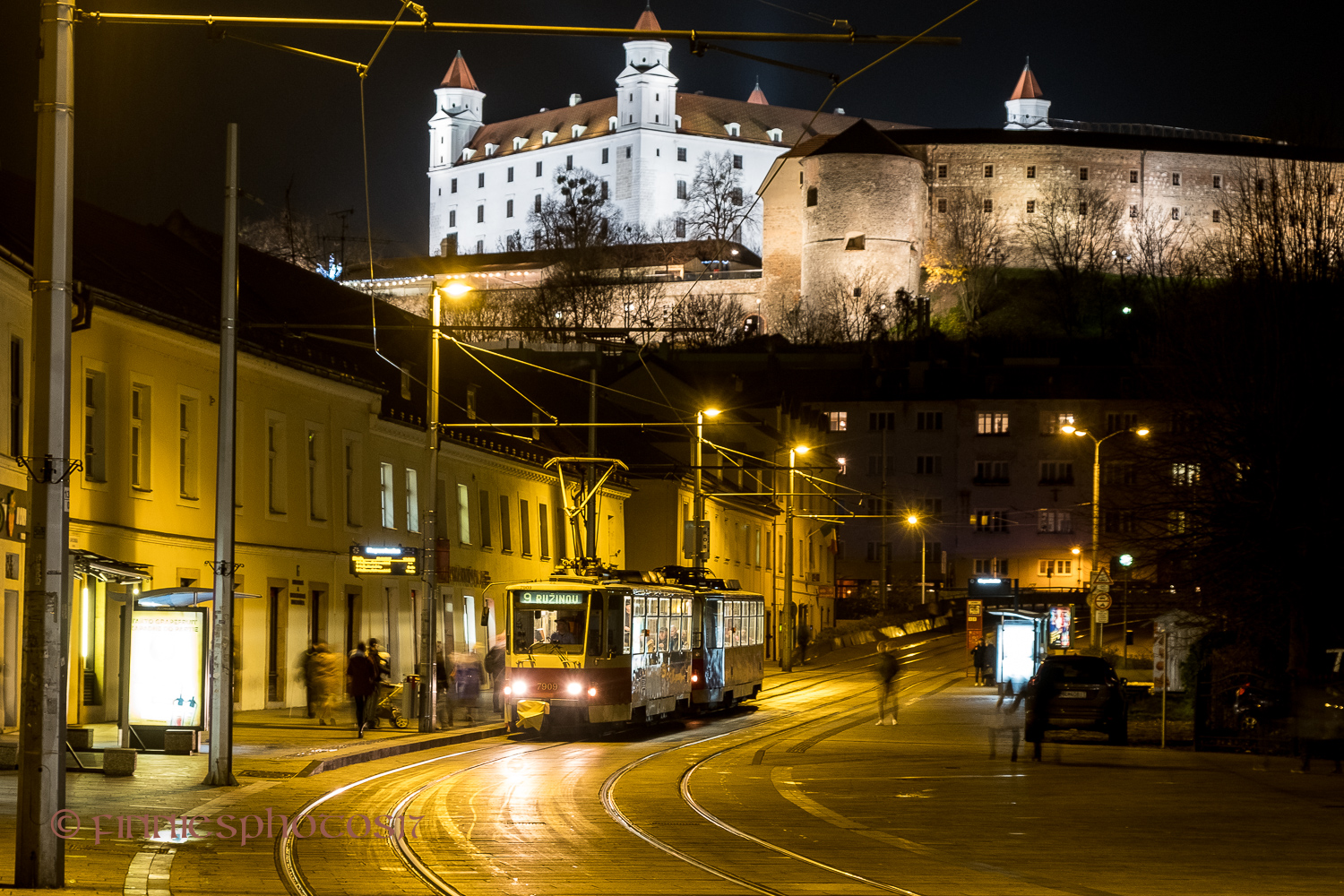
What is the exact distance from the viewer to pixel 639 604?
28.8m

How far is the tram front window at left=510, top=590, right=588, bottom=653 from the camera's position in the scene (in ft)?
90.0

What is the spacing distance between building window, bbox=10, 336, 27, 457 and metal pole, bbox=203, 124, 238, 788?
8206mm

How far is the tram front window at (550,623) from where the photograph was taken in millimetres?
27422

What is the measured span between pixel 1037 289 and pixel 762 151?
189ft

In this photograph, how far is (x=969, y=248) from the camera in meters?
142

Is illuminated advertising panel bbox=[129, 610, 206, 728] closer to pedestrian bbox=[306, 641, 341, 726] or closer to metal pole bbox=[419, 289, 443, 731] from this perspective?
metal pole bbox=[419, 289, 443, 731]

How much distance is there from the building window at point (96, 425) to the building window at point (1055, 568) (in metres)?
74.4

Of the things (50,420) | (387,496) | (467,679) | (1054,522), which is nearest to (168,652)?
(50,420)

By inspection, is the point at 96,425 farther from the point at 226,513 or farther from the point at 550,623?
the point at 226,513

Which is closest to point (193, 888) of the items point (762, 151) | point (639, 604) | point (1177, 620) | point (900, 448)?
point (639, 604)

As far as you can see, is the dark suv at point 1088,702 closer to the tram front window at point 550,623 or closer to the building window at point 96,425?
the tram front window at point 550,623

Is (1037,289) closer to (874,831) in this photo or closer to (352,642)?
(352,642)

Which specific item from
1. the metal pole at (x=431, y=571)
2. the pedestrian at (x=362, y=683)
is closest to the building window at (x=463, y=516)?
the metal pole at (x=431, y=571)

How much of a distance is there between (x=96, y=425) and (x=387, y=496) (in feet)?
40.3
